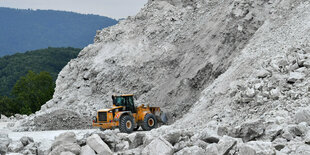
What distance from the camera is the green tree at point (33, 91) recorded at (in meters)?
43.6

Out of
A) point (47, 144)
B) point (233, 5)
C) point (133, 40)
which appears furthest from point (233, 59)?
point (47, 144)

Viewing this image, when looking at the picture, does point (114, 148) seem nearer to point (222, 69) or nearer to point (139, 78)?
point (222, 69)

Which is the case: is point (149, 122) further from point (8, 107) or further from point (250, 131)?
point (8, 107)

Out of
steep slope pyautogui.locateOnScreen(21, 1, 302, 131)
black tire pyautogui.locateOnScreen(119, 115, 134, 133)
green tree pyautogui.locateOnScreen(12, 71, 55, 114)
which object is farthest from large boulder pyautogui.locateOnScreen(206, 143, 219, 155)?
green tree pyautogui.locateOnScreen(12, 71, 55, 114)

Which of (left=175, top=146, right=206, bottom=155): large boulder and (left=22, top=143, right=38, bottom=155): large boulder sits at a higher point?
(left=175, top=146, right=206, bottom=155): large boulder

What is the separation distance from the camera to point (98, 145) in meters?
9.03

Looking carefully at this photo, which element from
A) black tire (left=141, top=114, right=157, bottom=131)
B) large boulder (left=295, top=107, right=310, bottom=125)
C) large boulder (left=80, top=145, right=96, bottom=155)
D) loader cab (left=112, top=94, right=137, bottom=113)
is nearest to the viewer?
large boulder (left=295, top=107, right=310, bottom=125)

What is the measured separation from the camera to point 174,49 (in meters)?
21.4

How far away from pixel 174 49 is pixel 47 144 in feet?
41.3

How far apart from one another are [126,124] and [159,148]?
7.27 metres

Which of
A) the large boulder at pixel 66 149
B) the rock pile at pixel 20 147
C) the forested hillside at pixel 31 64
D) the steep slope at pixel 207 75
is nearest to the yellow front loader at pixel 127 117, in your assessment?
the steep slope at pixel 207 75

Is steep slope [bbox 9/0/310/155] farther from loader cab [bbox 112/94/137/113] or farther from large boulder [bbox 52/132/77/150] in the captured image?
loader cab [bbox 112/94/137/113]

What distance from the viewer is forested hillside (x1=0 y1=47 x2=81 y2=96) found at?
64.4m

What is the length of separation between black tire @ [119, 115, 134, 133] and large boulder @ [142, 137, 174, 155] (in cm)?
674
